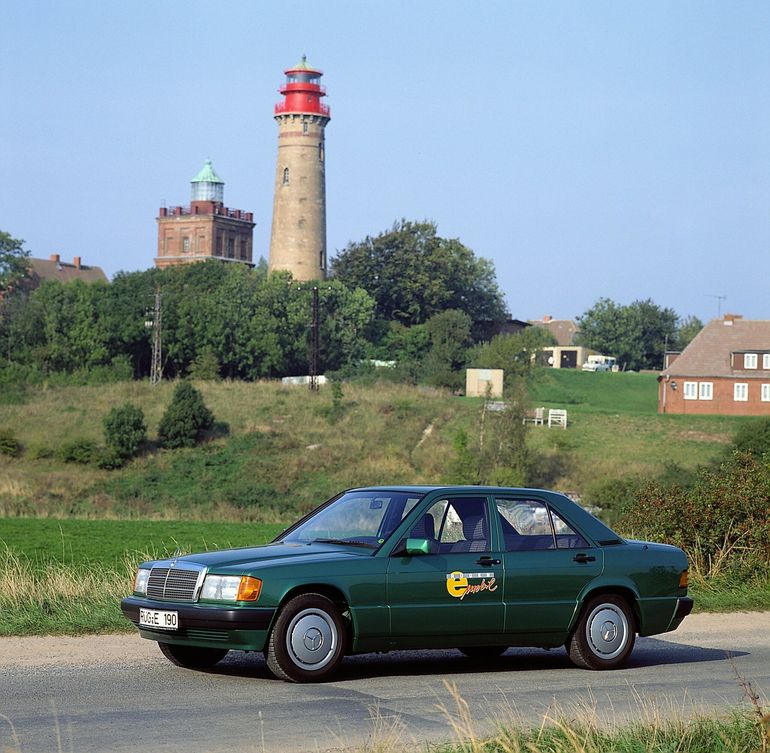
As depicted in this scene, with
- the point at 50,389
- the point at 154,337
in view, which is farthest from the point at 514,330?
the point at 50,389

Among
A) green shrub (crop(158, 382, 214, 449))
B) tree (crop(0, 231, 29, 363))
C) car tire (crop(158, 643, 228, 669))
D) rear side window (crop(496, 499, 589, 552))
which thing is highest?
tree (crop(0, 231, 29, 363))

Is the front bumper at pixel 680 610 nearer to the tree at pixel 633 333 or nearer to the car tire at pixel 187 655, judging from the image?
→ the car tire at pixel 187 655

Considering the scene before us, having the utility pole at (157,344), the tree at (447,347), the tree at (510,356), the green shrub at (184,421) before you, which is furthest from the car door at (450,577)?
the tree at (447,347)

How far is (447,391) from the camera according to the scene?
90875mm

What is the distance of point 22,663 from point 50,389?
7306 cm

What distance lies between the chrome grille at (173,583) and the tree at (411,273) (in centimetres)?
10354

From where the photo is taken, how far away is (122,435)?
2569 inches

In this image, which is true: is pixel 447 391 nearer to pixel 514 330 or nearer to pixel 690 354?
pixel 690 354

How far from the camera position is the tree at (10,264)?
114m

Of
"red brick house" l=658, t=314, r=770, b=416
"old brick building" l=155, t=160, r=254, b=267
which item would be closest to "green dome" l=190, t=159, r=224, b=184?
"old brick building" l=155, t=160, r=254, b=267

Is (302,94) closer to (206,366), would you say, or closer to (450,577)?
(206,366)

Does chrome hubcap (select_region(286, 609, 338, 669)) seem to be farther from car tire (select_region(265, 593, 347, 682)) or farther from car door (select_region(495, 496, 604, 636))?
car door (select_region(495, 496, 604, 636))

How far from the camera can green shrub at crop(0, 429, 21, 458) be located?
66000 millimetres

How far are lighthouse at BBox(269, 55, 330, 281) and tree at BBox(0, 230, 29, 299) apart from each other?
1118 inches
